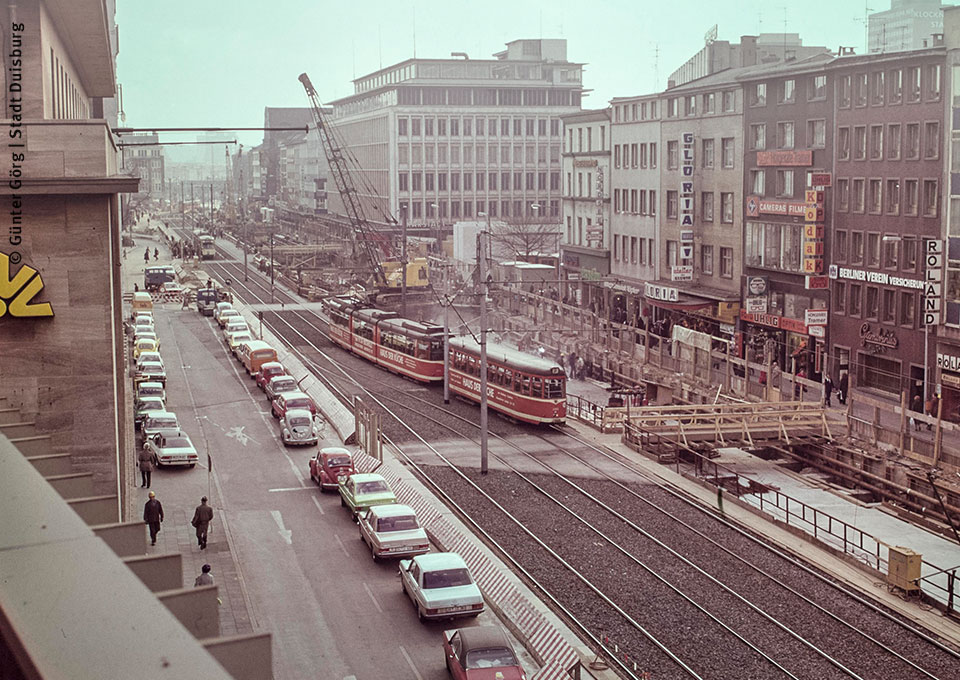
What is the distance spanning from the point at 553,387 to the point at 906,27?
35539 millimetres

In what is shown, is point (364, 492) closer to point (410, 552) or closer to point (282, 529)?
point (282, 529)

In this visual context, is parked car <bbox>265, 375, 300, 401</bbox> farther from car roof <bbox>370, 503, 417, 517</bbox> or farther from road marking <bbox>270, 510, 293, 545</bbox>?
Result: car roof <bbox>370, 503, 417, 517</bbox>

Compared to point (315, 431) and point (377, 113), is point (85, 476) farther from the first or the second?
point (377, 113)

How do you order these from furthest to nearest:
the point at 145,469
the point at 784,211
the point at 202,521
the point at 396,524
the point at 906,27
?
the point at 906,27 → the point at 784,211 → the point at 145,469 → the point at 202,521 → the point at 396,524

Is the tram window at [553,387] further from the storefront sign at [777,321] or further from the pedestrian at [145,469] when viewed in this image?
the storefront sign at [777,321]

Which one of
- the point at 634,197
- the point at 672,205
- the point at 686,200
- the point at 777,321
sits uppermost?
the point at 634,197

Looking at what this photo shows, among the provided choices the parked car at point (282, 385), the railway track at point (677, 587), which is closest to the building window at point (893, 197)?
the railway track at point (677, 587)

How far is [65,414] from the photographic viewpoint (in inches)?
706

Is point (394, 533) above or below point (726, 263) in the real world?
below

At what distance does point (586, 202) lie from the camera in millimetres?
85875

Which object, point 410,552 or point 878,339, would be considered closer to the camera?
point 410,552

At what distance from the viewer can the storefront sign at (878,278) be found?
4878 centimetres

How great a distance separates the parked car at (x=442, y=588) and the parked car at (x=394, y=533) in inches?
115

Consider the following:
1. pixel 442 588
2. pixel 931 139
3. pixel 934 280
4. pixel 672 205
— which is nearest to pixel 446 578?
pixel 442 588
